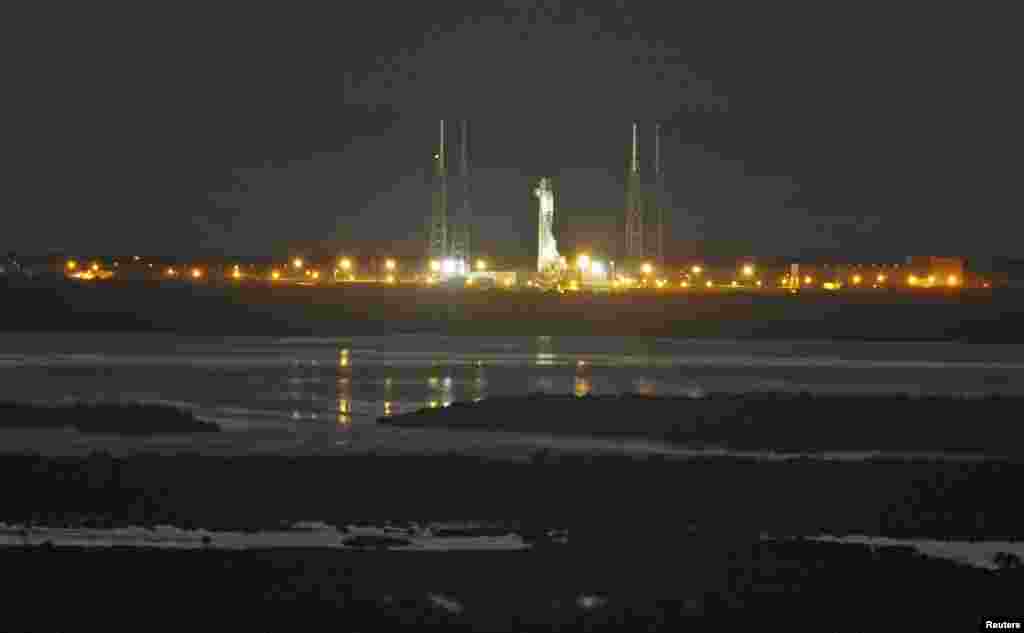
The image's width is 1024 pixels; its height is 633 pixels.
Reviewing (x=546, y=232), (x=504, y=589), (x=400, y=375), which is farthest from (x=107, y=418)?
(x=546, y=232)

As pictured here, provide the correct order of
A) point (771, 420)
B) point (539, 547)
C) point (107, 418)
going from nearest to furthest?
point (539, 547), point (107, 418), point (771, 420)

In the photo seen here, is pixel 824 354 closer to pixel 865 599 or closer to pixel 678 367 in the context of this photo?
pixel 678 367

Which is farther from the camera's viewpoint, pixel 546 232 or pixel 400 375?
pixel 546 232

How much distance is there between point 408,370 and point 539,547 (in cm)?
3470

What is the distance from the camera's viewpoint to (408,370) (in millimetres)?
56812

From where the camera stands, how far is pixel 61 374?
170ft

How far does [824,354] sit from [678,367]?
13542 mm

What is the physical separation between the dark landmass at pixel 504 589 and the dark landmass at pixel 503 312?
216 feet

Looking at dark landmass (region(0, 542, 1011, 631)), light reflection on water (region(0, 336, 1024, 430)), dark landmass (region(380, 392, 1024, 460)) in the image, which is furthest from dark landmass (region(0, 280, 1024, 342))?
dark landmass (region(0, 542, 1011, 631))

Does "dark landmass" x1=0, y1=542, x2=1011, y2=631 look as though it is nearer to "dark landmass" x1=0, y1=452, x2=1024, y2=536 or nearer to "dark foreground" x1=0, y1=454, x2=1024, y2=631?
"dark foreground" x1=0, y1=454, x2=1024, y2=631

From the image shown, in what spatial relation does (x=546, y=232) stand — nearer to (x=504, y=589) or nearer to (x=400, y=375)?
(x=400, y=375)

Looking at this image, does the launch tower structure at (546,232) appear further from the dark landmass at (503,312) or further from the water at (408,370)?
the water at (408,370)

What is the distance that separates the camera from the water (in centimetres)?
4356

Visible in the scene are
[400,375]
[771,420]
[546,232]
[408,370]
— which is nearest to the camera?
[771,420]
